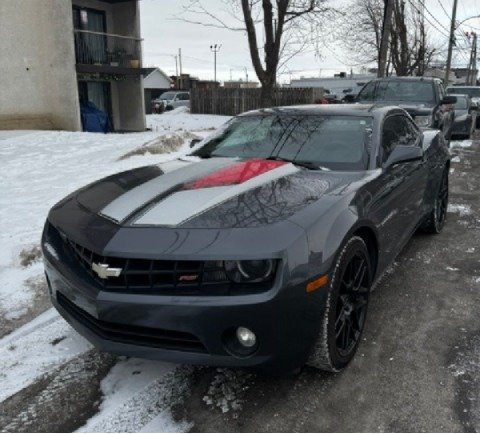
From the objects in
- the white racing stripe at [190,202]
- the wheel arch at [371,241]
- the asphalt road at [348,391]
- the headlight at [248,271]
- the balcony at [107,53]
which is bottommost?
the asphalt road at [348,391]

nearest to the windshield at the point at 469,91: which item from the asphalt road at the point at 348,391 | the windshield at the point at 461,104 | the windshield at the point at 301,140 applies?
the windshield at the point at 461,104

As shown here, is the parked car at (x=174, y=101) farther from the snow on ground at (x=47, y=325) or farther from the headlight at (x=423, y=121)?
the headlight at (x=423, y=121)

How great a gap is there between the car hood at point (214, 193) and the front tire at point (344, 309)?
13.5 inches

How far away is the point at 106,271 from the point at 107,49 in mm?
18381

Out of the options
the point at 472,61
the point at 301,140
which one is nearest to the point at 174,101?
the point at 301,140

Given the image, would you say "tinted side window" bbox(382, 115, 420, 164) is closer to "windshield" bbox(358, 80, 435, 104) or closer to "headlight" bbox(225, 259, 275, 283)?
"headlight" bbox(225, 259, 275, 283)

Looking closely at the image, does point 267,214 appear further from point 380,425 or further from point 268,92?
point 268,92

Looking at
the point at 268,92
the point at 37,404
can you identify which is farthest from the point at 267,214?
the point at 268,92

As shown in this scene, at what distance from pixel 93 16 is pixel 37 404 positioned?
19.0m

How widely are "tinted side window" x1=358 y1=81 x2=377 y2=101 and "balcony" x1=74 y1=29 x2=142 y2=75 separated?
10.1 metres

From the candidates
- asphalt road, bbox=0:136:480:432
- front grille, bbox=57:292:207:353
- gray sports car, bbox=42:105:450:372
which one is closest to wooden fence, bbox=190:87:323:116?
gray sports car, bbox=42:105:450:372

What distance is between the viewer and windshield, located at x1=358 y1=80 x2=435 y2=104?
9938 mm

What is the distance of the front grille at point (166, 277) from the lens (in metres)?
2.31

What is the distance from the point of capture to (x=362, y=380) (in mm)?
2775
